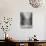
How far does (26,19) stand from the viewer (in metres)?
3.56

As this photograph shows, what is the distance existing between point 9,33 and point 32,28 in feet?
2.16

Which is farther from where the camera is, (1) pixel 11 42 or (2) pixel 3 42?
(2) pixel 3 42

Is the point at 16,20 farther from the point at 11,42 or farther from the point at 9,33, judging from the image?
the point at 11,42

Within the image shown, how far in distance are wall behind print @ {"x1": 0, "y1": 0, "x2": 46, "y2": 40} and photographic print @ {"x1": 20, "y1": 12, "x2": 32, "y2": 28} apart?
85 mm

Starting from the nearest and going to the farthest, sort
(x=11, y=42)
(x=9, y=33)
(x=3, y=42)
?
(x=11, y=42), (x=3, y=42), (x=9, y=33)

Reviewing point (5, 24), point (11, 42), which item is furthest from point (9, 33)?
point (11, 42)

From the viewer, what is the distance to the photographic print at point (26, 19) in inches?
140

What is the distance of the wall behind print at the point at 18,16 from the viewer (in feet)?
11.5

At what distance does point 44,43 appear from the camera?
317 centimetres

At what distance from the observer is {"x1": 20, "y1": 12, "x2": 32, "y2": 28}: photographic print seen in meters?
3.55

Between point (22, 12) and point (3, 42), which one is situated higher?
point (22, 12)

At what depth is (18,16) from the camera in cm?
354

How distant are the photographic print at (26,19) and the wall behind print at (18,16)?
0.08 m

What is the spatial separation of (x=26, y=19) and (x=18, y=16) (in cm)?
24
